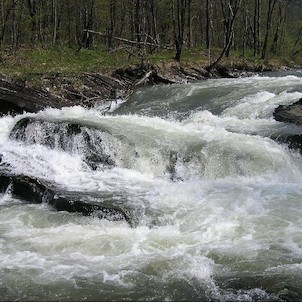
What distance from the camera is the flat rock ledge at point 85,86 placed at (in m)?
15.2

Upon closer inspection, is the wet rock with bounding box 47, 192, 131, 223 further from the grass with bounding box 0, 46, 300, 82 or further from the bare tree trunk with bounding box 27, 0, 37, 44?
the bare tree trunk with bounding box 27, 0, 37, 44

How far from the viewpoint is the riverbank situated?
50.1ft

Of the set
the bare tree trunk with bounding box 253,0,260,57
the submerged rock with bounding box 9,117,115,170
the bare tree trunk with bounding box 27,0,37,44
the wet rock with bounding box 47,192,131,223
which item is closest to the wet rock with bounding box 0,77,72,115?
the submerged rock with bounding box 9,117,115,170

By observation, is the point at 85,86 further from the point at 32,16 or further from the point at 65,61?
the point at 32,16

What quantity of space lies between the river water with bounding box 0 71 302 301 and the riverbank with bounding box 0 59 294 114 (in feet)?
4.54

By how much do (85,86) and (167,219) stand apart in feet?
37.3

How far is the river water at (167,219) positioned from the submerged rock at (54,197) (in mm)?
150

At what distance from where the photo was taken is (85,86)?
59.0ft

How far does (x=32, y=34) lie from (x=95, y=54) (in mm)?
5002

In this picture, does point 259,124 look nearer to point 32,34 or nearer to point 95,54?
point 95,54

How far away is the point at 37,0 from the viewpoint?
100 feet

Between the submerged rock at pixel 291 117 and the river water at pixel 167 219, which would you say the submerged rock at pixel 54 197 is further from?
the submerged rock at pixel 291 117

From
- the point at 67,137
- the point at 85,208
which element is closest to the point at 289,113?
the point at 67,137

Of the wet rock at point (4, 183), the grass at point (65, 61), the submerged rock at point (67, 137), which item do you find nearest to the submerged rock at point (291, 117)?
the submerged rock at point (67, 137)
